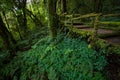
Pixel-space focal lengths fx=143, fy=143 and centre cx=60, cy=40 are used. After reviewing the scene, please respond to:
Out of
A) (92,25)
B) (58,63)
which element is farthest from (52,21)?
(58,63)

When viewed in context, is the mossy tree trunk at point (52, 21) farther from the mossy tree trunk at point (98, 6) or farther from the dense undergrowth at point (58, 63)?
the mossy tree trunk at point (98, 6)

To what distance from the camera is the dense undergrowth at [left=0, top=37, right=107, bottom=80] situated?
23.0ft

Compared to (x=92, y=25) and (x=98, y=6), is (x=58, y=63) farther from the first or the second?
(x=98, y=6)

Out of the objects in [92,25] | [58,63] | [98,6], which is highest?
[98,6]

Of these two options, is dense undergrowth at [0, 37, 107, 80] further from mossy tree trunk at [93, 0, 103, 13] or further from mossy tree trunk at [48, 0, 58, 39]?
mossy tree trunk at [93, 0, 103, 13]

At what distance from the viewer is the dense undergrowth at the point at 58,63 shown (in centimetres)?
700

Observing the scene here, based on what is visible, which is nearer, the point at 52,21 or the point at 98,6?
the point at 52,21

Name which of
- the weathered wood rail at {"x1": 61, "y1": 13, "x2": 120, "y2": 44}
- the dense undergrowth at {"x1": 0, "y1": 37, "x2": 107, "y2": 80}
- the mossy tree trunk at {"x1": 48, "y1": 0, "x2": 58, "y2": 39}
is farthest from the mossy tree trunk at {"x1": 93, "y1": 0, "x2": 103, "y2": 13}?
the dense undergrowth at {"x1": 0, "y1": 37, "x2": 107, "y2": 80}

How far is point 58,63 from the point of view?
8.38m

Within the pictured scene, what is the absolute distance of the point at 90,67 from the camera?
6.89 metres

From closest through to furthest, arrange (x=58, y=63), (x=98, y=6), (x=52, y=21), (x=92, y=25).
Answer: (x=92, y=25), (x=58, y=63), (x=52, y=21), (x=98, y=6)

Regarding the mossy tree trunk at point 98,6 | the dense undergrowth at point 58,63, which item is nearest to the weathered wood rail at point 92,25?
the dense undergrowth at point 58,63

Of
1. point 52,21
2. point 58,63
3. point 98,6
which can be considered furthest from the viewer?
point 98,6

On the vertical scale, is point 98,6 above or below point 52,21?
above
